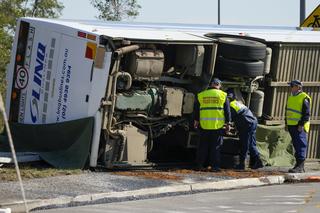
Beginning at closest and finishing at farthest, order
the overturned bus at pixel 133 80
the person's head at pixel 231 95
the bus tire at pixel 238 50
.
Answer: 1. the overturned bus at pixel 133 80
2. the bus tire at pixel 238 50
3. the person's head at pixel 231 95

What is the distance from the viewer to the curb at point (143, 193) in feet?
32.9

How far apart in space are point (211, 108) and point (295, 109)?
5.14 ft

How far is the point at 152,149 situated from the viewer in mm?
14617

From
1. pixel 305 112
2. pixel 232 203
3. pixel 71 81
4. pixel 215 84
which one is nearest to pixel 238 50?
pixel 215 84

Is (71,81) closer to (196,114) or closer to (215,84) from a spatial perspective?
(196,114)

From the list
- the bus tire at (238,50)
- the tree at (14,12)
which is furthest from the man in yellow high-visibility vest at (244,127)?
the tree at (14,12)

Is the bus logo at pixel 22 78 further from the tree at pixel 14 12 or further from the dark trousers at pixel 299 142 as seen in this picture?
the tree at pixel 14 12

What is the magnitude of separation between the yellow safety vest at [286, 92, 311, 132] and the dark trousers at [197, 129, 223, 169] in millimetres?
1309

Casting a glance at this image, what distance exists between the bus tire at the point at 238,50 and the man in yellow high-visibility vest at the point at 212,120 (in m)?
0.51

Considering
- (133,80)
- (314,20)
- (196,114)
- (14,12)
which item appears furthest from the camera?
(14,12)

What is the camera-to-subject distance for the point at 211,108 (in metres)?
13.4

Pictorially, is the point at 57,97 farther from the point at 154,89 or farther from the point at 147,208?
the point at 147,208

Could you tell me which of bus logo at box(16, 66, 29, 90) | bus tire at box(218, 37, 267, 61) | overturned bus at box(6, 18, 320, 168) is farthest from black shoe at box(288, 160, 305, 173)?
bus logo at box(16, 66, 29, 90)

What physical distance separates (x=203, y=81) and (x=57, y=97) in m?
2.43
